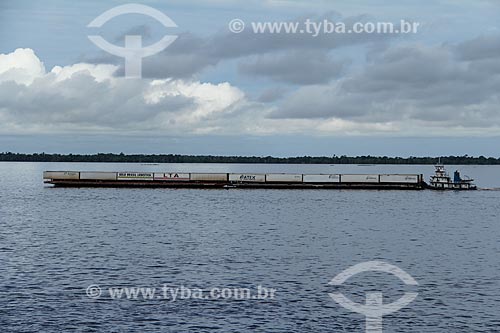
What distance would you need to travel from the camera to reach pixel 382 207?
354 ft

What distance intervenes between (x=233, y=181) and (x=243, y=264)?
98.1m

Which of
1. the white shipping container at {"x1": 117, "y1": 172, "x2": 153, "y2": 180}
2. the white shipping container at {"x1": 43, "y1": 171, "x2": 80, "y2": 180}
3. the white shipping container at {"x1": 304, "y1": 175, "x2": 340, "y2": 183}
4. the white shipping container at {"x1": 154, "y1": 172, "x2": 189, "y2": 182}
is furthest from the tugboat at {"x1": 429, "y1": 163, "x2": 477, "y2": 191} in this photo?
the white shipping container at {"x1": 43, "y1": 171, "x2": 80, "y2": 180}

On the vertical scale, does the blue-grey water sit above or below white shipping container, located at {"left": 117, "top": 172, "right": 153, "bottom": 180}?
below

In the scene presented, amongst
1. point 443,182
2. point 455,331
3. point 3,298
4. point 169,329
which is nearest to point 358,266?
point 455,331

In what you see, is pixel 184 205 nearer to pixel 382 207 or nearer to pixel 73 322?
pixel 382 207

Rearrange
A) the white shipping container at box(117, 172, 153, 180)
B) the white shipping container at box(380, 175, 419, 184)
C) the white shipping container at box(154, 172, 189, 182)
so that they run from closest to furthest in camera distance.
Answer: the white shipping container at box(117, 172, 153, 180)
the white shipping container at box(154, 172, 189, 182)
the white shipping container at box(380, 175, 419, 184)

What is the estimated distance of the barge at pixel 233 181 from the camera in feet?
473

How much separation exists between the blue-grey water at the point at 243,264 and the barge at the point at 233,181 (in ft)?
139

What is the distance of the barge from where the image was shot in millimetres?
144125

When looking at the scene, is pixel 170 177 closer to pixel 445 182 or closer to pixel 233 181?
pixel 233 181

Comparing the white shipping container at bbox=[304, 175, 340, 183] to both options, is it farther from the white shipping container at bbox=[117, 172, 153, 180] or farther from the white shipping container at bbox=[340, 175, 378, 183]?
the white shipping container at bbox=[117, 172, 153, 180]

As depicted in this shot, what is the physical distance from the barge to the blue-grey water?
42300 mm

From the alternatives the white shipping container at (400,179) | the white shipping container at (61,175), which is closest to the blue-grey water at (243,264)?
the white shipping container at (400,179)

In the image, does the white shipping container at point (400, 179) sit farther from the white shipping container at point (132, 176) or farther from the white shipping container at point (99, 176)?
the white shipping container at point (99, 176)
